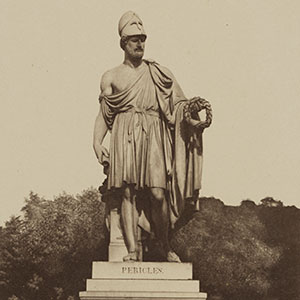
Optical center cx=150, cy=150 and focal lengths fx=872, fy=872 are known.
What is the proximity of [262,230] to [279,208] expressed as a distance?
277 centimetres

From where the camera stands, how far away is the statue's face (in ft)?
57.7

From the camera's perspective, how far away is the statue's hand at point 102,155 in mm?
16953

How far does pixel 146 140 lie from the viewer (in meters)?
17.0

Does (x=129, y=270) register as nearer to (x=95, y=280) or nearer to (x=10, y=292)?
(x=95, y=280)

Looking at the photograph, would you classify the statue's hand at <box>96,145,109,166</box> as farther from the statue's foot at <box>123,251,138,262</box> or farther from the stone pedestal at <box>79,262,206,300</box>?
the stone pedestal at <box>79,262,206,300</box>

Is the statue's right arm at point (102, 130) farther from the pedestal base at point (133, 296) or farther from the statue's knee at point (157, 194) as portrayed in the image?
the pedestal base at point (133, 296)

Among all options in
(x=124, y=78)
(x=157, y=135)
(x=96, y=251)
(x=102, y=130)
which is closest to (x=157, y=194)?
(x=157, y=135)

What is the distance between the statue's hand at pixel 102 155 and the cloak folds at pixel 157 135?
0.44ft

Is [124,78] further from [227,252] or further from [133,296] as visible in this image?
[227,252]

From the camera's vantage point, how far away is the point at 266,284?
45312 millimetres

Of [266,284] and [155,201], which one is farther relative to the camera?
[266,284]

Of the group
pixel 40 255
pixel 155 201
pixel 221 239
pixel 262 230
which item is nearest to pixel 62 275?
pixel 40 255

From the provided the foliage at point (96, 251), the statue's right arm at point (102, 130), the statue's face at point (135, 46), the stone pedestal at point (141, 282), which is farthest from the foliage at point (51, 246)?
the stone pedestal at point (141, 282)

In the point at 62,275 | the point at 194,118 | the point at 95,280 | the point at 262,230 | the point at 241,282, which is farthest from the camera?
the point at 262,230
